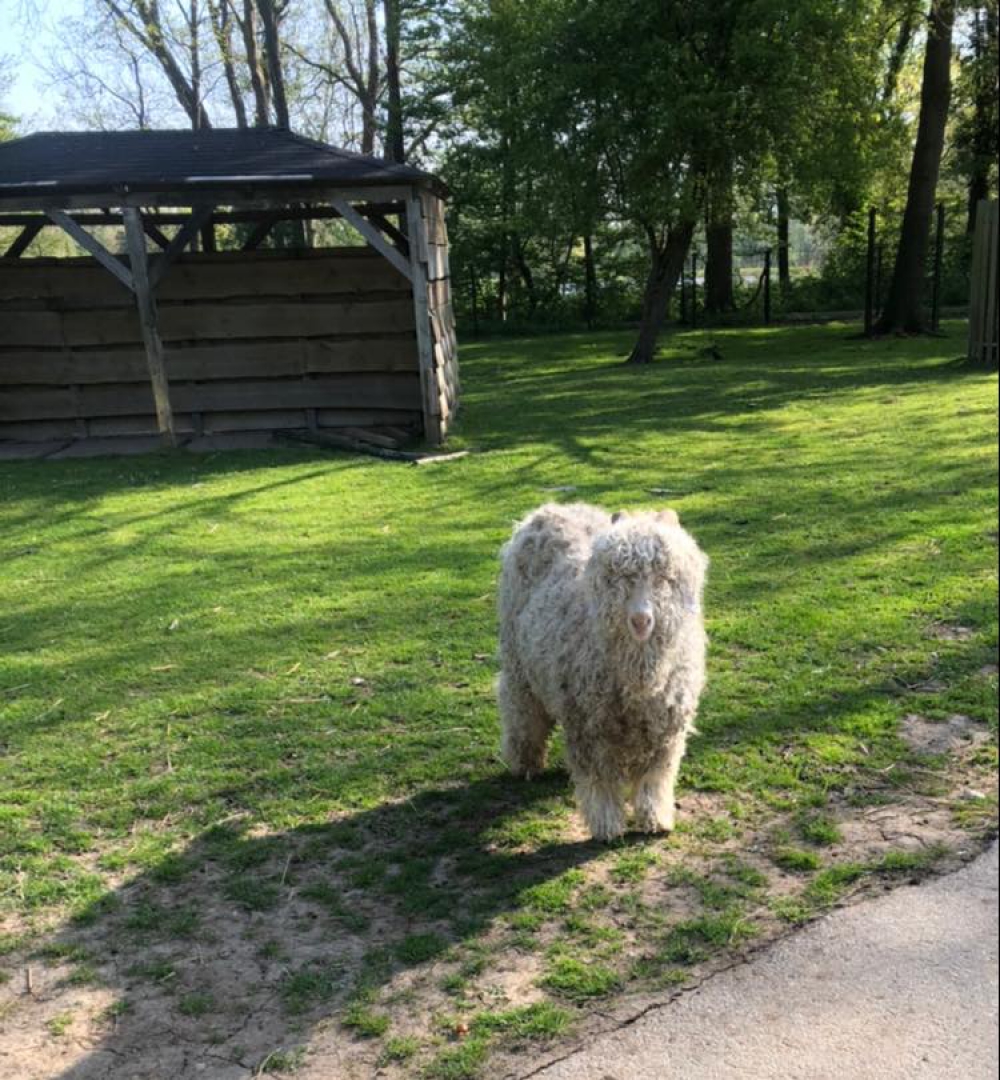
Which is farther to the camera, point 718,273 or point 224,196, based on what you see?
point 718,273

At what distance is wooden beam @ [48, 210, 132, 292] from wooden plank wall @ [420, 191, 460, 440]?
3.59 m

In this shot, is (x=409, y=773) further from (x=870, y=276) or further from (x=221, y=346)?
(x=870, y=276)

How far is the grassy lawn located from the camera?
2.84m

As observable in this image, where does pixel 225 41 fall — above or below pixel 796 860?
above

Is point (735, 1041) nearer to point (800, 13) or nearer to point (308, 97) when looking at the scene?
point (800, 13)

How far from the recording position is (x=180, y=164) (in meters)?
12.0

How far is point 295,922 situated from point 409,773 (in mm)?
1025

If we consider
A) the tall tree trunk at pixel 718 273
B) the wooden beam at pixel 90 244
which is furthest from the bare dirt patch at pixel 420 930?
the tall tree trunk at pixel 718 273

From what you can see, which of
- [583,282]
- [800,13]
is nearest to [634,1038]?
[800,13]

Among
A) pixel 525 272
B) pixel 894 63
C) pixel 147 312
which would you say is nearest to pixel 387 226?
pixel 147 312

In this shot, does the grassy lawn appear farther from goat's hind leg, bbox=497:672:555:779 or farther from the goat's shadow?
goat's hind leg, bbox=497:672:555:779

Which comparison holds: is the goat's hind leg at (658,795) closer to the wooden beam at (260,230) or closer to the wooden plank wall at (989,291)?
the wooden plank wall at (989,291)

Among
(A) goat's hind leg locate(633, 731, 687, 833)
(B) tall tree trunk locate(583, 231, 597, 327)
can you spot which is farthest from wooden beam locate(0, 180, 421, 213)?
(B) tall tree trunk locate(583, 231, 597, 327)

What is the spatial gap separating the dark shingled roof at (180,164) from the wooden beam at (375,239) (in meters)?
0.26
